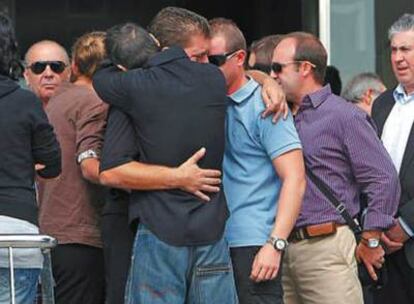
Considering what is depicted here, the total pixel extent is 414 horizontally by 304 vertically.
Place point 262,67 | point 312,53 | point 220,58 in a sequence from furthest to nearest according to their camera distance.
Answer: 1. point 262,67
2. point 312,53
3. point 220,58

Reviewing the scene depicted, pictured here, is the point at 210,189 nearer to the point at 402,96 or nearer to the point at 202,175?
the point at 202,175

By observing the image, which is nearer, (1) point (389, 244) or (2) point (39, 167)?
(2) point (39, 167)

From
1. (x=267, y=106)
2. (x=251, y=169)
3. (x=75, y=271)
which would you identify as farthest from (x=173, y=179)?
(x=75, y=271)

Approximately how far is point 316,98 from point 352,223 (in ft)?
2.03

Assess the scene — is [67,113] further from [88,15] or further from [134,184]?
[88,15]

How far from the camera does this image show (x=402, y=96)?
5852 mm

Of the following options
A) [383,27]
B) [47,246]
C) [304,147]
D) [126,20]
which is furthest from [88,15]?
[47,246]

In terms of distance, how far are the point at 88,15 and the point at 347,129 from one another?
5845 mm

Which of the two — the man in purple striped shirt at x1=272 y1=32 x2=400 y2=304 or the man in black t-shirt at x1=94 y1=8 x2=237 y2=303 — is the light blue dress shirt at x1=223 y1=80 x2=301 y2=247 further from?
the man in purple striped shirt at x1=272 y1=32 x2=400 y2=304

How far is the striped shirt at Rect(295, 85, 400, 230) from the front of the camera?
5.14 meters

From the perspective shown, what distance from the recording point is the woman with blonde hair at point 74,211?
555 cm

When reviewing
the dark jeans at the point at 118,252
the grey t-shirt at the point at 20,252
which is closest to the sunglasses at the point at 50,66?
the dark jeans at the point at 118,252

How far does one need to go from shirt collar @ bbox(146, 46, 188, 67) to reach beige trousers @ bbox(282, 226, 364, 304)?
119cm

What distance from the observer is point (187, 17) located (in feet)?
15.5
